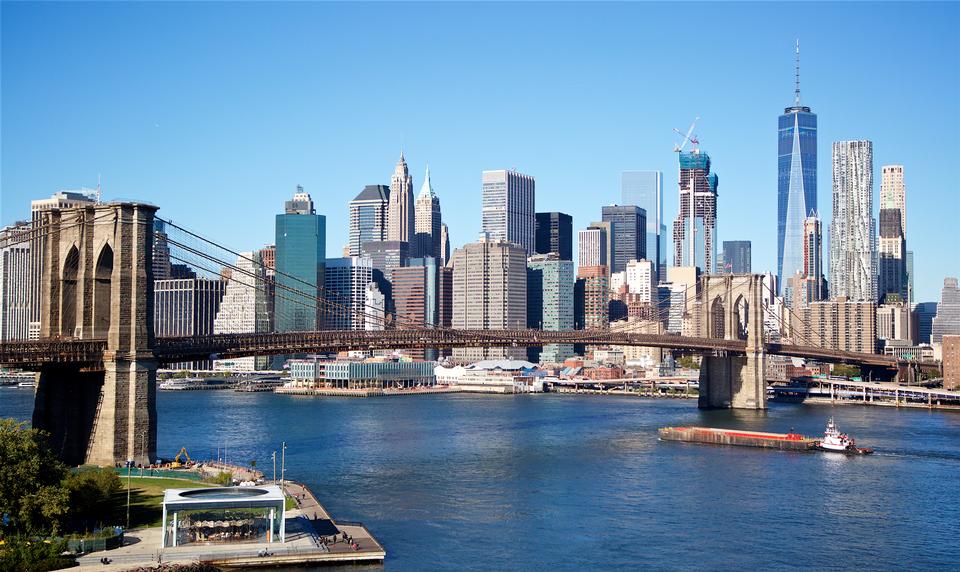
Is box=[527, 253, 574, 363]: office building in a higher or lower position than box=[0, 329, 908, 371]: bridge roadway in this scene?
higher

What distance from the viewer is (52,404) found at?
134 feet

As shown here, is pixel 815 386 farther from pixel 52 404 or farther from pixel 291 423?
pixel 52 404

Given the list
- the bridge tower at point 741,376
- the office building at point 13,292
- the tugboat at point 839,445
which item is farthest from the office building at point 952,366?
the office building at point 13,292

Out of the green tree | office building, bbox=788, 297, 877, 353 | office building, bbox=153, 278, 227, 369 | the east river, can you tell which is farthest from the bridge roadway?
office building, bbox=788, 297, 877, 353

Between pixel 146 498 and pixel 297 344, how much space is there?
57.0ft

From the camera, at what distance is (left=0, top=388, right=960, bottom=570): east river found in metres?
32.7

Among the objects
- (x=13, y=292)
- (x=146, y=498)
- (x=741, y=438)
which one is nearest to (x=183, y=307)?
(x=13, y=292)

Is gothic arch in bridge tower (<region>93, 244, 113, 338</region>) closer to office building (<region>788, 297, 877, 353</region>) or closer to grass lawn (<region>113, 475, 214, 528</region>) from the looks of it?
grass lawn (<region>113, 475, 214, 528</region>)

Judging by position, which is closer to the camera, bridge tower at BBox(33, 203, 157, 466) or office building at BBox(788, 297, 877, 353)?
bridge tower at BBox(33, 203, 157, 466)

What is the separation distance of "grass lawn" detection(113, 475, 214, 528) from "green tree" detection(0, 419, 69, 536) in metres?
2.48

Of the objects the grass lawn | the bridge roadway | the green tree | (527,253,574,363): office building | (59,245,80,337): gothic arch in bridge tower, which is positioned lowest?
the grass lawn

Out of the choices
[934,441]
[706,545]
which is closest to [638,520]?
[706,545]

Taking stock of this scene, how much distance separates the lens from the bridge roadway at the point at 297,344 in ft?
126

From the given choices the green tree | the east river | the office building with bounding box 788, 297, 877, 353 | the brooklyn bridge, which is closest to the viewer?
the green tree
